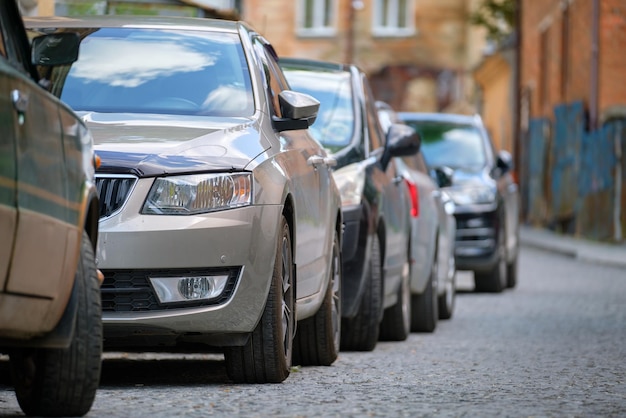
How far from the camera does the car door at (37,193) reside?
5.56 metres

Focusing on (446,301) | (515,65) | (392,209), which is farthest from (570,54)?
(392,209)

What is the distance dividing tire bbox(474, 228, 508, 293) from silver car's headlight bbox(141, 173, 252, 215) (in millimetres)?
11071

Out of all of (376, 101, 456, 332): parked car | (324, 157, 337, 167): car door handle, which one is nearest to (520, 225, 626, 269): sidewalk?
(376, 101, 456, 332): parked car

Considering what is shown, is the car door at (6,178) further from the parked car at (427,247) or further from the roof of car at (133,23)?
the parked car at (427,247)

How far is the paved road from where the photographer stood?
23.6 ft

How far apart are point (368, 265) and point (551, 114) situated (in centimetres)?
3076

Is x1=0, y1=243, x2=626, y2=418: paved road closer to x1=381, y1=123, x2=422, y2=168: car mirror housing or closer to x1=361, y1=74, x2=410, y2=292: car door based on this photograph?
x1=361, y1=74, x2=410, y2=292: car door

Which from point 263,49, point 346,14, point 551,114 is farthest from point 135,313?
point 346,14

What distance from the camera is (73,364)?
6.23 m

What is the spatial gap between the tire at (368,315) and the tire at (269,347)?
99.0 inches

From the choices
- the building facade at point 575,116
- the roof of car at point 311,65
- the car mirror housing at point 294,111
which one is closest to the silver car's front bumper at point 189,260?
the car mirror housing at point 294,111

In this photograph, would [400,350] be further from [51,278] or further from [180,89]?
[51,278]

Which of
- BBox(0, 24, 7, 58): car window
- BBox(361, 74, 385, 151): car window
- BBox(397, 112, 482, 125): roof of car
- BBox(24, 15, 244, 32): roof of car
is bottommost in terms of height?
BBox(397, 112, 482, 125): roof of car

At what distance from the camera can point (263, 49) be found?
948cm
